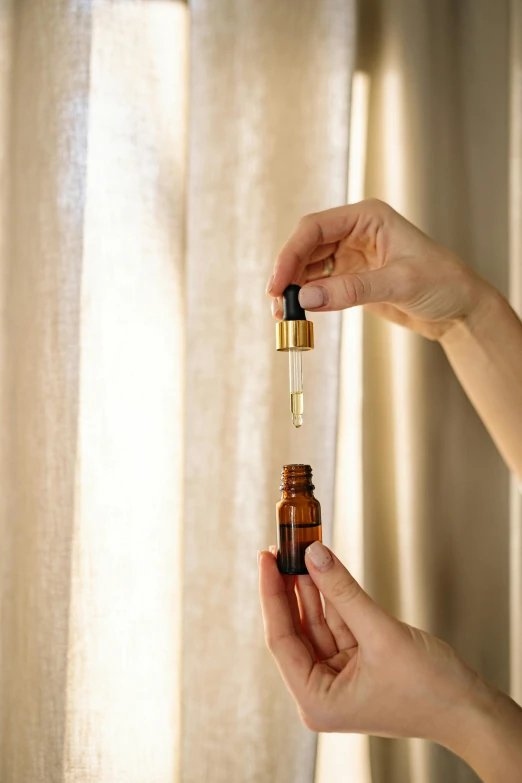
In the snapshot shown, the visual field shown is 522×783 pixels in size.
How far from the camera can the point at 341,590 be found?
70 centimetres

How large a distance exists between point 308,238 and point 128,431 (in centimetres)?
37

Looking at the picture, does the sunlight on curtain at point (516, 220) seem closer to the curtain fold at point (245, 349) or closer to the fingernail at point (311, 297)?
the curtain fold at point (245, 349)

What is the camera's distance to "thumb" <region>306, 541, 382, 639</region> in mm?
701

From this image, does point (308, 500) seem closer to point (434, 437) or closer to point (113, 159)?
point (434, 437)

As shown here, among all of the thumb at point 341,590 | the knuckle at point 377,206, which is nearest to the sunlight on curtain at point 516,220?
the knuckle at point 377,206

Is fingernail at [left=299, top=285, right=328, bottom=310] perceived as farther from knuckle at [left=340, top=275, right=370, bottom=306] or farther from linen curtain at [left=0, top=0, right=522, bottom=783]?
linen curtain at [left=0, top=0, right=522, bottom=783]

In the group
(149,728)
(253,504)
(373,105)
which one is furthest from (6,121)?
(149,728)

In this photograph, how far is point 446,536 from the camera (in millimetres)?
1050

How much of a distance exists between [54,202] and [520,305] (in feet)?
2.43

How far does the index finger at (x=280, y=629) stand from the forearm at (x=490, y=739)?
0.59ft

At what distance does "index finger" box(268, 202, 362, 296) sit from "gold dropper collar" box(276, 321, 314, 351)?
10 cm

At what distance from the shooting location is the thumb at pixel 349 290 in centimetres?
75

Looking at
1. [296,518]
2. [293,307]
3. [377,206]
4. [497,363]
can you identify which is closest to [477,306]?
[497,363]

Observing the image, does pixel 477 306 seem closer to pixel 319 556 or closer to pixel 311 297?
pixel 311 297
